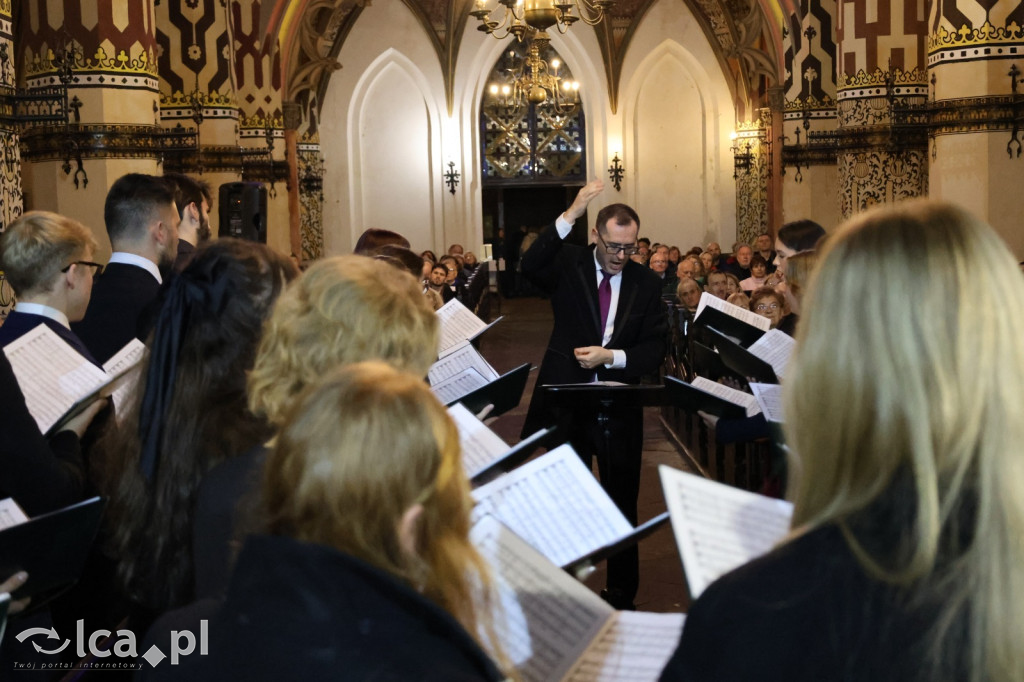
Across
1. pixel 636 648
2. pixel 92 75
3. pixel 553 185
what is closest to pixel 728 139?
pixel 553 185

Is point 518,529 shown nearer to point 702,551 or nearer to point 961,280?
point 702,551

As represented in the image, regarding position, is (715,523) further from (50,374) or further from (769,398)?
(50,374)

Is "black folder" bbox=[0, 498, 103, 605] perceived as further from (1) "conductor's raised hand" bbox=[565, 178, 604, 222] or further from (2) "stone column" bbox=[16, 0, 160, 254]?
(2) "stone column" bbox=[16, 0, 160, 254]

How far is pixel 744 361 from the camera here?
4.38 m

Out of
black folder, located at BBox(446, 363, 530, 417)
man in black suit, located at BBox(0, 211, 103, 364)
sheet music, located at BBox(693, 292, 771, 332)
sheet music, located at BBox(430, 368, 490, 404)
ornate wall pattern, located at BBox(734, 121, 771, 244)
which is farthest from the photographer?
ornate wall pattern, located at BBox(734, 121, 771, 244)

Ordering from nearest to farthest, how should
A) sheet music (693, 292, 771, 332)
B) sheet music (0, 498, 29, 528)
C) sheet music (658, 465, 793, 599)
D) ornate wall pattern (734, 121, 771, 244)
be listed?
sheet music (658, 465, 793, 599), sheet music (0, 498, 29, 528), sheet music (693, 292, 771, 332), ornate wall pattern (734, 121, 771, 244)

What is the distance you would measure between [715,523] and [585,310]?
3.47 metres

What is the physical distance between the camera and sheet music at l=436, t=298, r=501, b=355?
4.48 metres

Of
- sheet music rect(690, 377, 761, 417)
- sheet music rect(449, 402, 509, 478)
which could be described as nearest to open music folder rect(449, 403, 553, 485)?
sheet music rect(449, 402, 509, 478)

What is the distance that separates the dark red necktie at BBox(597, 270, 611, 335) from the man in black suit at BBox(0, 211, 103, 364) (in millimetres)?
2328

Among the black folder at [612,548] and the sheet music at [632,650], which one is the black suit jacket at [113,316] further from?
the sheet music at [632,650]

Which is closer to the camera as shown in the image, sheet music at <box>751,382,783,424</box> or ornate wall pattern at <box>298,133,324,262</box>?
Result: sheet music at <box>751,382,783,424</box>

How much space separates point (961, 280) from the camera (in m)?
1.36

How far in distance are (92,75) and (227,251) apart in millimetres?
6724
